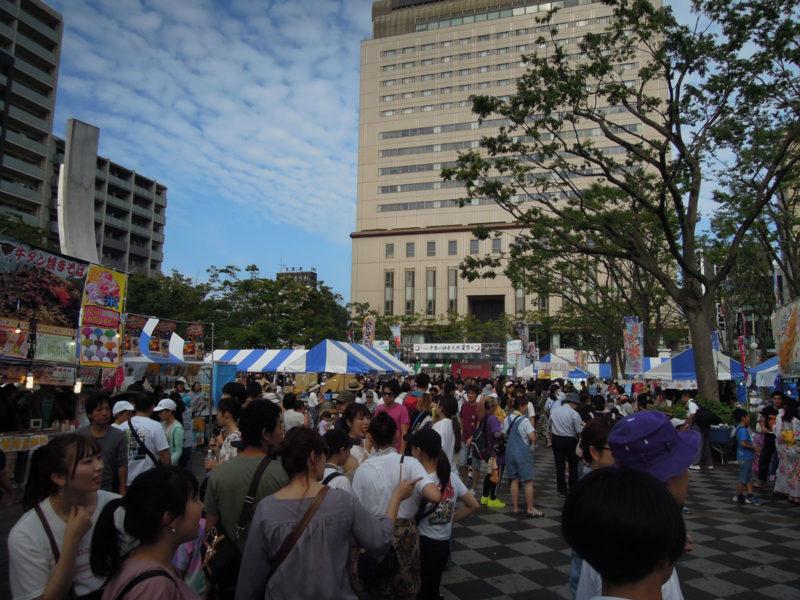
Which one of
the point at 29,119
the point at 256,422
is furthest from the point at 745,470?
the point at 29,119

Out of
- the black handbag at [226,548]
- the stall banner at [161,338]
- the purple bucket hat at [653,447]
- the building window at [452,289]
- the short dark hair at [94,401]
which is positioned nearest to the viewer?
the purple bucket hat at [653,447]

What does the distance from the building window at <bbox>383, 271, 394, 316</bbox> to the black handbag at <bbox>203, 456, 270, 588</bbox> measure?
6057 cm

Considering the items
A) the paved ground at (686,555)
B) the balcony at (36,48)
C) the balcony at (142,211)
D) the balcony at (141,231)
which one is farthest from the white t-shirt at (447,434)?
the balcony at (142,211)

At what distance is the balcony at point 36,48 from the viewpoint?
39.5 metres

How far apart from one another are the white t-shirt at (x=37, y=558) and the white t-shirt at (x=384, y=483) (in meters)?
1.42

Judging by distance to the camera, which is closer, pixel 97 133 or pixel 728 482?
pixel 97 133

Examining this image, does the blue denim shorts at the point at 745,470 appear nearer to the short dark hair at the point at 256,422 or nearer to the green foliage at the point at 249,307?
the short dark hair at the point at 256,422

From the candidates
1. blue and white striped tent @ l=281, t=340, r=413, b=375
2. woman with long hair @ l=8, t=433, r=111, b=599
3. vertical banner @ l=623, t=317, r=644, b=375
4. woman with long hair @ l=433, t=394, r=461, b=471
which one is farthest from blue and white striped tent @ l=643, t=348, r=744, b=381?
woman with long hair @ l=8, t=433, r=111, b=599

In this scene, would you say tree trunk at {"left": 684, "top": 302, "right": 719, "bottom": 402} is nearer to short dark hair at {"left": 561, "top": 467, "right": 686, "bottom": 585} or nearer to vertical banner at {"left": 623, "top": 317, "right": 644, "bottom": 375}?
vertical banner at {"left": 623, "top": 317, "right": 644, "bottom": 375}

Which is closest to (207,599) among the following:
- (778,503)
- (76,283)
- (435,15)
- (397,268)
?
(76,283)

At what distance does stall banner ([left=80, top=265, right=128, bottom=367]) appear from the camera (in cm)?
723

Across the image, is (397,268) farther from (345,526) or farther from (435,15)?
(345,526)

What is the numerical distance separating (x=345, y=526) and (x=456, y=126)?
217 ft

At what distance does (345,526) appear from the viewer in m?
2.26
